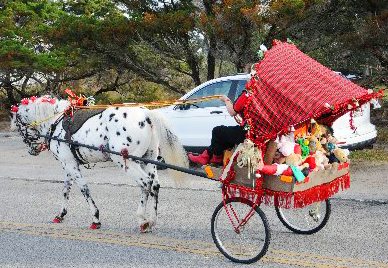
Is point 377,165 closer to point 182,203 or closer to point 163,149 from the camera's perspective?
point 182,203

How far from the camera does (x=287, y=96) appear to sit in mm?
5492

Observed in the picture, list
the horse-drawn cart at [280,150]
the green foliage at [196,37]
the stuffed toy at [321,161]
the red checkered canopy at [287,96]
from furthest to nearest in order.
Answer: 1. the green foliage at [196,37]
2. the stuffed toy at [321,161]
3. the horse-drawn cart at [280,150]
4. the red checkered canopy at [287,96]

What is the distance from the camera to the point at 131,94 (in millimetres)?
28531

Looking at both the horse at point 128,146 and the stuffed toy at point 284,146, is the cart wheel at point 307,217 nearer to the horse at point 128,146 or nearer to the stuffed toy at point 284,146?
the stuffed toy at point 284,146

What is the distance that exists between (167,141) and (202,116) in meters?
4.91

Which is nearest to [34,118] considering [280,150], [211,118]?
[280,150]

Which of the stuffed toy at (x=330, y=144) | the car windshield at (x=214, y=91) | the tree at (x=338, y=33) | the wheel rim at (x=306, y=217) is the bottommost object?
the wheel rim at (x=306, y=217)

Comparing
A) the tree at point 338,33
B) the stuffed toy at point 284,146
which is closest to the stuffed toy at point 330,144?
the stuffed toy at point 284,146

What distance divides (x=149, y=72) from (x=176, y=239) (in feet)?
49.5

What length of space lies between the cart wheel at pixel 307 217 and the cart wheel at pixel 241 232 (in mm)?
895

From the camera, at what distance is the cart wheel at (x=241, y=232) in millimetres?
5844

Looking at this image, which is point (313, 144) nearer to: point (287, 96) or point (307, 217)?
point (287, 96)

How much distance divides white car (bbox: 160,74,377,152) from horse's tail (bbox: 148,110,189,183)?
4117mm

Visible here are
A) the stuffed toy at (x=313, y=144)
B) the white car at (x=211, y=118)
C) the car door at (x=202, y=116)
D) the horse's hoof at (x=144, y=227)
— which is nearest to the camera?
the stuffed toy at (x=313, y=144)
